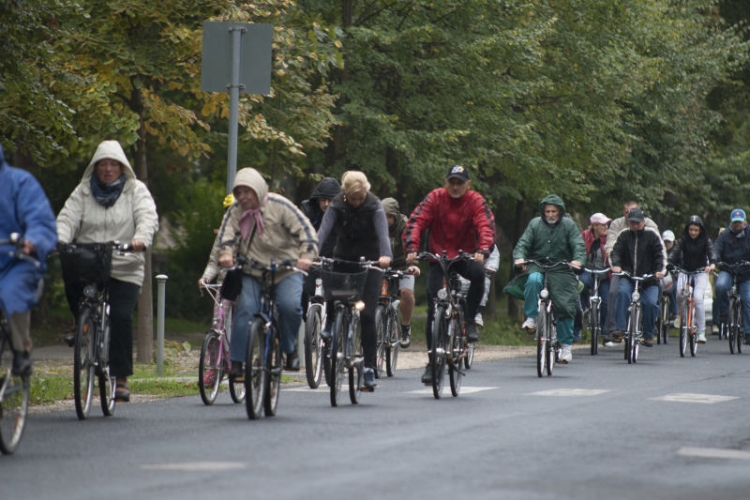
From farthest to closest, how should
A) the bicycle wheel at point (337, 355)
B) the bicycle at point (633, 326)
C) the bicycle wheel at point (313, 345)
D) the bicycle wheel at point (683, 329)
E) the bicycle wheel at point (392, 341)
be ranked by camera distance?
the bicycle wheel at point (683, 329), the bicycle at point (633, 326), the bicycle wheel at point (392, 341), the bicycle wheel at point (313, 345), the bicycle wheel at point (337, 355)

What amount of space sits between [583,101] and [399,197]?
379cm

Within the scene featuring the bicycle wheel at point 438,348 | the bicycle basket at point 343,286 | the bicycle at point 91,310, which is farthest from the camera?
the bicycle wheel at point 438,348

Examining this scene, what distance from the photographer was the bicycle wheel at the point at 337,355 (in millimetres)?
11375

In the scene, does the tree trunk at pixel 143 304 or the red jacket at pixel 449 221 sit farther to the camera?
the tree trunk at pixel 143 304

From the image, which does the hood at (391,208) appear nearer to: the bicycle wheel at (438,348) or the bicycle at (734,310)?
the bicycle wheel at (438,348)

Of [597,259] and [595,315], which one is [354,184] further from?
[597,259]

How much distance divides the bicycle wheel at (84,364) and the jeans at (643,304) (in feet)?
31.8

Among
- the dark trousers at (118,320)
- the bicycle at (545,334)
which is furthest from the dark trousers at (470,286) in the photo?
the dark trousers at (118,320)

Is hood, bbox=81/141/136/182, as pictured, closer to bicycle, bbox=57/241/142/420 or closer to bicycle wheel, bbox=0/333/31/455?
bicycle, bbox=57/241/142/420

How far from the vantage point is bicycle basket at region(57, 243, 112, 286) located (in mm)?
10625

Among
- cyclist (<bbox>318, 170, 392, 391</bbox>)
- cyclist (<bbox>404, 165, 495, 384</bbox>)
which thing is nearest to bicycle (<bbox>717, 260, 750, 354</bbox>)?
cyclist (<bbox>404, 165, 495, 384</bbox>)

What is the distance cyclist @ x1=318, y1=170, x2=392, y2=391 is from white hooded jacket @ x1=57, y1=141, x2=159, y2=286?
165 centimetres

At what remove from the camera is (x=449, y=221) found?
13117 millimetres

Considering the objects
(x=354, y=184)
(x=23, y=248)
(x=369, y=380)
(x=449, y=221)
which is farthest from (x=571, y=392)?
(x=23, y=248)
